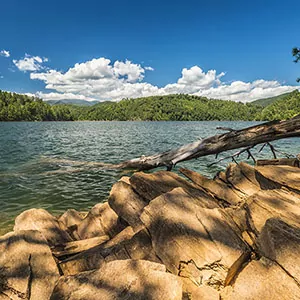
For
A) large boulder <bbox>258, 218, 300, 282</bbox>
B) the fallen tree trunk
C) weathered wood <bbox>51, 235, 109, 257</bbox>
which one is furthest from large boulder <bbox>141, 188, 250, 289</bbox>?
the fallen tree trunk

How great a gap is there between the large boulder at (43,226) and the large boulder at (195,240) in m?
3.11

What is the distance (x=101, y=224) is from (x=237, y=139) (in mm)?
5844

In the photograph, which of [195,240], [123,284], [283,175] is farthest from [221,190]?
[123,284]

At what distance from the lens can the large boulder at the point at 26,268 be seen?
→ 3225mm

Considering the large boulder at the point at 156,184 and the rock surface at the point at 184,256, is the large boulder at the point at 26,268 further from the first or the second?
the large boulder at the point at 156,184

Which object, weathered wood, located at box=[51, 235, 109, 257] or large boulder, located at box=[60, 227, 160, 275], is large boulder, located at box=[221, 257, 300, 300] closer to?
large boulder, located at box=[60, 227, 160, 275]

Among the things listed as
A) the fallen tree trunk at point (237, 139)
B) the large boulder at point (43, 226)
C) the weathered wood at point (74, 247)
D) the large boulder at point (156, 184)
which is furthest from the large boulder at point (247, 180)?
the large boulder at point (43, 226)

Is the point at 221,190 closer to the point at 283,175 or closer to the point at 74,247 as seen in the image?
the point at 283,175

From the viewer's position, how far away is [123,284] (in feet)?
8.77

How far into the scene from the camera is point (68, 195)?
12.3 metres

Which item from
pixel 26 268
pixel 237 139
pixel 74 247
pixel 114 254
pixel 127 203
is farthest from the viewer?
pixel 237 139

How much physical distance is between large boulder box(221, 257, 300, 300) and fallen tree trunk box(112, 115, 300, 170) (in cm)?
575

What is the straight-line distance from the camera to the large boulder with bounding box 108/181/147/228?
5344 mm

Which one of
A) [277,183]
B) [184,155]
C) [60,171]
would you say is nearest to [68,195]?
[60,171]
